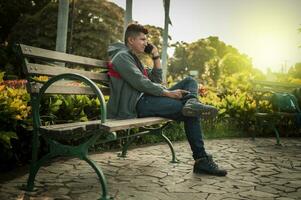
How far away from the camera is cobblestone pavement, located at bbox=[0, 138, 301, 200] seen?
3330 mm

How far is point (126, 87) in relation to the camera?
13.4 feet

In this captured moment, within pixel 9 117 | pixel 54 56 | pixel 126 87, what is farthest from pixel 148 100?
pixel 9 117

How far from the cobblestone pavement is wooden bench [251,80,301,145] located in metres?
1.62

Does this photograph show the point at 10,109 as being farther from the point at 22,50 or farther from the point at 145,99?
the point at 145,99

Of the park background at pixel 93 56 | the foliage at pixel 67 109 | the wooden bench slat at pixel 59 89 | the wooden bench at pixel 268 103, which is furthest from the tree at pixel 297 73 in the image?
the wooden bench slat at pixel 59 89

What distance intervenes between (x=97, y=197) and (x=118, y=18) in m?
32.3

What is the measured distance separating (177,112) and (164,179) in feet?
2.42

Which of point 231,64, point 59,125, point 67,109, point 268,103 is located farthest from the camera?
point 231,64

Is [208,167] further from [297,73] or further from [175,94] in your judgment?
[297,73]

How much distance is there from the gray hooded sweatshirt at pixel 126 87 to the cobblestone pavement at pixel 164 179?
712mm

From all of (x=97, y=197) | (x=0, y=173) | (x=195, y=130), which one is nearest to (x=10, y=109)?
(x=0, y=173)

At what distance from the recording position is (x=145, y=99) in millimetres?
4191

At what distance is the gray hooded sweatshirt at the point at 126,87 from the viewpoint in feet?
13.0

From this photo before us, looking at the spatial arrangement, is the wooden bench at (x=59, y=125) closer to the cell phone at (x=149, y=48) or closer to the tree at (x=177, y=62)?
the cell phone at (x=149, y=48)
